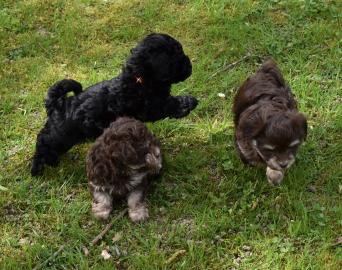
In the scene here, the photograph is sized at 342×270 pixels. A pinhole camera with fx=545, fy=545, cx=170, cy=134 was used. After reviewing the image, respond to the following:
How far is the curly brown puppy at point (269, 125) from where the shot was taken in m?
4.59

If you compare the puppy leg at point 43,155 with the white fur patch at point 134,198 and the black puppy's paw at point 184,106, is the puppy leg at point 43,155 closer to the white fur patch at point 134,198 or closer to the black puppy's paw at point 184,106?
the white fur patch at point 134,198

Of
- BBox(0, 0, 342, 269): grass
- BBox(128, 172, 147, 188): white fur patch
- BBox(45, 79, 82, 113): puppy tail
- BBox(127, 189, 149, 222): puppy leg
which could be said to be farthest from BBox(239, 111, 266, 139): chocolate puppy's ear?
BBox(45, 79, 82, 113): puppy tail

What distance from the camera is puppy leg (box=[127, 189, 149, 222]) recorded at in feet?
16.8

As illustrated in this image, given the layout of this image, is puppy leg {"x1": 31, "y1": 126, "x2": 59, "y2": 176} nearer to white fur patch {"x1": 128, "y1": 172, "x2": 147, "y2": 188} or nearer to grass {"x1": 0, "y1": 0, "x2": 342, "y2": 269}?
grass {"x1": 0, "y1": 0, "x2": 342, "y2": 269}

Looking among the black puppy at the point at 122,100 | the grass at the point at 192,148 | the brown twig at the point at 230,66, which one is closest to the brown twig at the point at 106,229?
the grass at the point at 192,148

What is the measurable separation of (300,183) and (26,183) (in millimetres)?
2791

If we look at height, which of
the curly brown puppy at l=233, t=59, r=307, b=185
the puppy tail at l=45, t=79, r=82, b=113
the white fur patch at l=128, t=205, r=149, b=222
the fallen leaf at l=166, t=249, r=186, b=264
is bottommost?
the fallen leaf at l=166, t=249, r=186, b=264

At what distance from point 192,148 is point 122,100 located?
956mm

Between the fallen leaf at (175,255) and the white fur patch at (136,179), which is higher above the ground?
the white fur patch at (136,179)

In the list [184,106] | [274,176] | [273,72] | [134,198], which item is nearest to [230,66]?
[184,106]

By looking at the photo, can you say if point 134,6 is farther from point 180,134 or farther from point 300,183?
point 300,183

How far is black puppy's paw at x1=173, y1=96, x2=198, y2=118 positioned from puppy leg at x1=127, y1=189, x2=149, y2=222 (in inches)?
42.4

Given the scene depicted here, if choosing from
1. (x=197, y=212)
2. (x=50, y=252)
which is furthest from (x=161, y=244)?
(x=50, y=252)

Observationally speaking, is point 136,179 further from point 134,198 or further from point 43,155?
point 43,155
